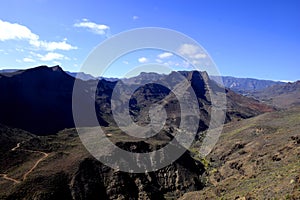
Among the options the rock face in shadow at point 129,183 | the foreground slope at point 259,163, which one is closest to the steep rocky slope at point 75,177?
the rock face in shadow at point 129,183

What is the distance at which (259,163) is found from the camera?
79.0 metres

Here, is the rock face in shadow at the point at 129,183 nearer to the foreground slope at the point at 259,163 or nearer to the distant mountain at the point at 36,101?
the foreground slope at the point at 259,163

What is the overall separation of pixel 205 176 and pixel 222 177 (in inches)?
184

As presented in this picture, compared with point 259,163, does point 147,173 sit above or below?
below

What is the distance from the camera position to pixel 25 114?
130m

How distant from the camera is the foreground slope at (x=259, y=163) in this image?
5047cm

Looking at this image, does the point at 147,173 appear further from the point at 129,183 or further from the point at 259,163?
the point at 259,163

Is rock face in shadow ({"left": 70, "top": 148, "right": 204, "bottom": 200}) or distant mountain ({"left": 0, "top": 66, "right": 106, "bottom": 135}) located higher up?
distant mountain ({"left": 0, "top": 66, "right": 106, "bottom": 135})

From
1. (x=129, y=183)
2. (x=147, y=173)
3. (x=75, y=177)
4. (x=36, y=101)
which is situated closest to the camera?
(x=75, y=177)

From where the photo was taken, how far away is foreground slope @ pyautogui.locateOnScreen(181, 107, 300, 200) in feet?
166

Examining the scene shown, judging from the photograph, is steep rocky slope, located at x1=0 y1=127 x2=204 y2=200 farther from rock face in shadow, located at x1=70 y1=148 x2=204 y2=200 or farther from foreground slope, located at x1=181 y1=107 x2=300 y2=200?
foreground slope, located at x1=181 y1=107 x2=300 y2=200

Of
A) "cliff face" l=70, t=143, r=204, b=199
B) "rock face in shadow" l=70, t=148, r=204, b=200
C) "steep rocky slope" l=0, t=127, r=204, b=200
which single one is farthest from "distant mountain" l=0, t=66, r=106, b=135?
"rock face in shadow" l=70, t=148, r=204, b=200

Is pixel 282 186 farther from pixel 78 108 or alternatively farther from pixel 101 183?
pixel 78 108

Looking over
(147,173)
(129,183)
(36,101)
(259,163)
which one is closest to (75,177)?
(129,183)
